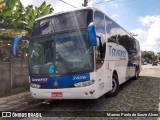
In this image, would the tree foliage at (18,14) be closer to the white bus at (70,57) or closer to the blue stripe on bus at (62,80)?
the white bus at (70,57)

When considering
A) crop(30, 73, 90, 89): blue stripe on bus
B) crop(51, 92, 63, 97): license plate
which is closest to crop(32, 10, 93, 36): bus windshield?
crop(30, 73, 90, 89): blue stripe on bus

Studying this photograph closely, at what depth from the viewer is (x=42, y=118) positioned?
6.53 m

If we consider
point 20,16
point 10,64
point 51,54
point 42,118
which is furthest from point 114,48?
point 20,16

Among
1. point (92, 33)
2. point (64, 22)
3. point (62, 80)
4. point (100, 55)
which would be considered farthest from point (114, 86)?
point (92, 33)

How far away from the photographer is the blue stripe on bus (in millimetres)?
6652

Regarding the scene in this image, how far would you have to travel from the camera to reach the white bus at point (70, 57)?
263 inches

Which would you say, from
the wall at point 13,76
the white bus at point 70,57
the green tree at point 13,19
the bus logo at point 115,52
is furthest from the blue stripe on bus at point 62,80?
the green tree at point 13,19

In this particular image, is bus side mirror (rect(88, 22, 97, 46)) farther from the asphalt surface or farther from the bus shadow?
the bus shadow

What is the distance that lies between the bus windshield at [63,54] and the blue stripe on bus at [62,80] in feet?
0.53

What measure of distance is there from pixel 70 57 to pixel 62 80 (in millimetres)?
773

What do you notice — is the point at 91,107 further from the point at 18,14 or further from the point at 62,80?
the point at 18,14

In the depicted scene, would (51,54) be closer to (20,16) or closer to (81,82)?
(81,82)

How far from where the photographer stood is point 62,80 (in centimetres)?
686

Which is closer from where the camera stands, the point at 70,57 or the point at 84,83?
the point at 84,83
